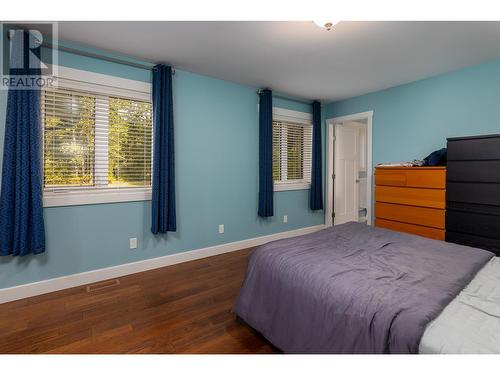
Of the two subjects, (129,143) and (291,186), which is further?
(291,186)

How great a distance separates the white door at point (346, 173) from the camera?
4602 mm

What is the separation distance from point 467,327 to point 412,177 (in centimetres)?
230

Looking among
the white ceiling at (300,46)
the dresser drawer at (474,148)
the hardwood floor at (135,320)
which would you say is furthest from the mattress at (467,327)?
the white ceiling at (300,46)

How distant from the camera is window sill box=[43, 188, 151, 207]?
7.62 ft

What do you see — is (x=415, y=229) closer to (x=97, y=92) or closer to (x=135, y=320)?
(x=135, y=320)

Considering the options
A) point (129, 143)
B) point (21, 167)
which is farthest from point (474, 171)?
point (21, 167)

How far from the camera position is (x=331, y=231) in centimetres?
226

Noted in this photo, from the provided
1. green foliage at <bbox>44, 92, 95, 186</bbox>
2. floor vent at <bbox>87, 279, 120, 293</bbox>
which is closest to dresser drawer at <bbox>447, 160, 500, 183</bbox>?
floor vent at <bbox>87, 279, 120, 293</bbox>

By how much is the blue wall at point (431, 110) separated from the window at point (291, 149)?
2.78 feet

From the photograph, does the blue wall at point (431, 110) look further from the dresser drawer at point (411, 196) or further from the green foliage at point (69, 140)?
the green foliage at point (69, 140)

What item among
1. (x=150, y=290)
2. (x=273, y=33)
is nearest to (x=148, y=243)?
(x=150, y=290)

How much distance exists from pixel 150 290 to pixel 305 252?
1571 mm

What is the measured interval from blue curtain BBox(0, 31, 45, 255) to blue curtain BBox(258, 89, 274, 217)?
2503mm

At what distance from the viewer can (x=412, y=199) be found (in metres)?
2.90
